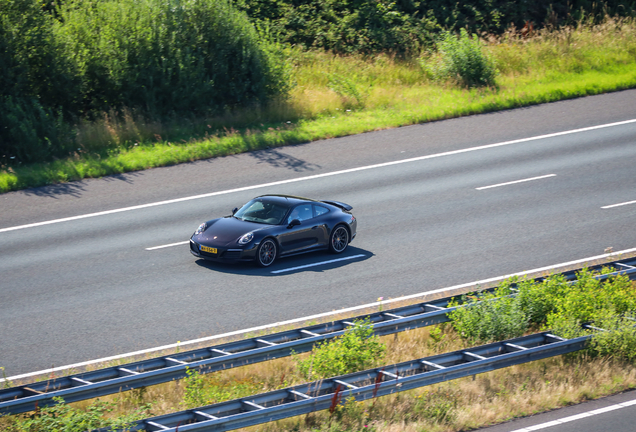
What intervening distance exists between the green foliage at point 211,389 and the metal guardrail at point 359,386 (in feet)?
3.01

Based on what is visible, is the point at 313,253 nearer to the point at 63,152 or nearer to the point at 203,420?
the point at 203,420

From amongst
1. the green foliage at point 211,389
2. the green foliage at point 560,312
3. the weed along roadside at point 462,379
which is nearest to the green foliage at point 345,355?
the weed along roadside at point 462,379

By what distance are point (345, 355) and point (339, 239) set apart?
618cm

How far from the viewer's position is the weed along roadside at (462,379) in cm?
831

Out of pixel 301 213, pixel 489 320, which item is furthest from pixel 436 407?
pixel 301 213

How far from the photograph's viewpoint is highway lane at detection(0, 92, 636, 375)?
39.3 ft

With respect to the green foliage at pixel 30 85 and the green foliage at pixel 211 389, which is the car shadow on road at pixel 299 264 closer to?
the green foliage at pixel 211 389

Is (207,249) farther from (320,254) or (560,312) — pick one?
(560,312)

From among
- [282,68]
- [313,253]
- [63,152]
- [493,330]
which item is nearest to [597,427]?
[493,330]

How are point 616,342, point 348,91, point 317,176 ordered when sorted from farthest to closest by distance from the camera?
point 348,91
point 317,176
point 616,342

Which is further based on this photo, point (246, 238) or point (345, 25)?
point (345, 25)

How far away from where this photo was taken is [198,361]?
8992 mm

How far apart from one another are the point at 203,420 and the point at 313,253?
8185 mm

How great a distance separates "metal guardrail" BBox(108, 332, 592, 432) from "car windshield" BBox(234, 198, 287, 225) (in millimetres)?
6118
